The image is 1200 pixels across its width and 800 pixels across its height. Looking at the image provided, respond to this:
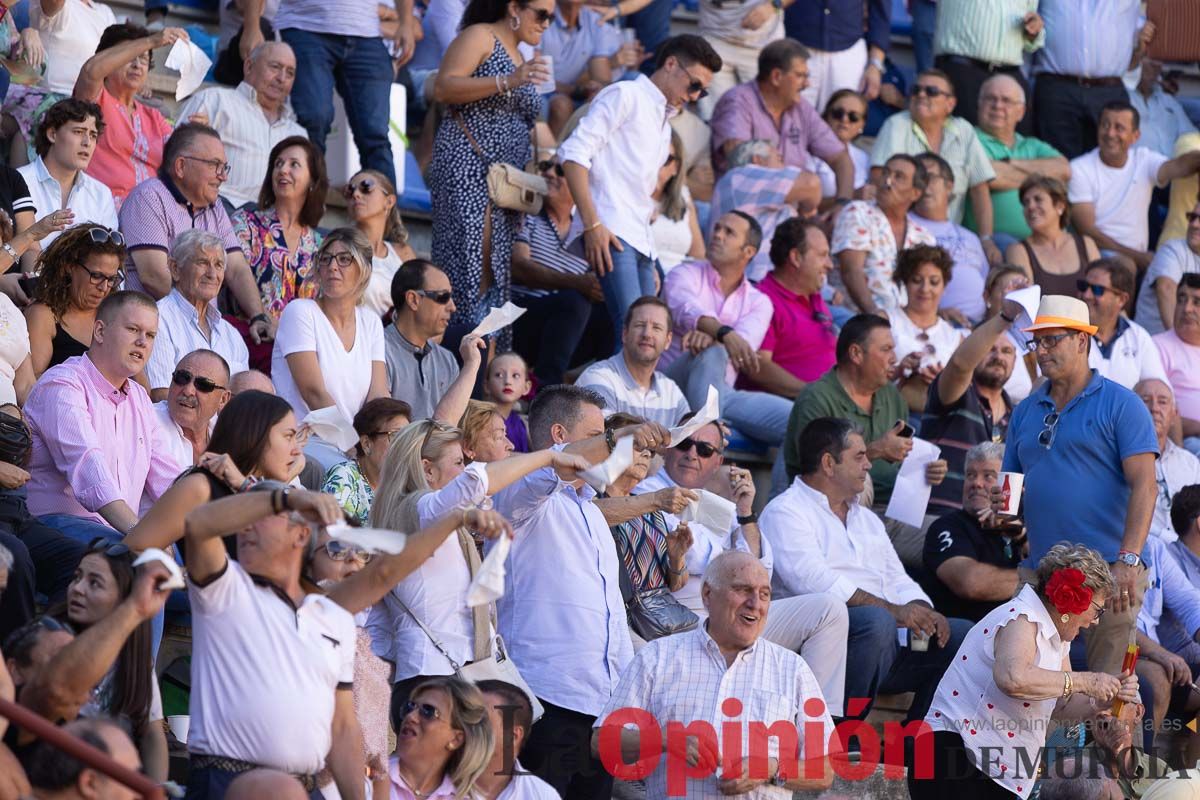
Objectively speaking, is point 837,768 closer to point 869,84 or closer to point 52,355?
point 52,355

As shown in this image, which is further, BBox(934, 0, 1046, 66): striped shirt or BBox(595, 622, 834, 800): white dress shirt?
BBox(934, 0, 1046, 66): striped shirt

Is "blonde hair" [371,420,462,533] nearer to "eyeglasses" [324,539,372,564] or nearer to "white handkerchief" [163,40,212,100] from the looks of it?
"eyeglasses" [324,539,372,564]

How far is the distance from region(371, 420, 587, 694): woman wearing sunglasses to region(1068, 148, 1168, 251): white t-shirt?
6549mm

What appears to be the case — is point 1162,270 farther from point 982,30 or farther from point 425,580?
point 425,580

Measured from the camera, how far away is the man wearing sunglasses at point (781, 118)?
1041 cm

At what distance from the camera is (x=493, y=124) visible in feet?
28.3

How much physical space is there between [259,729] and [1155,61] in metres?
9.65

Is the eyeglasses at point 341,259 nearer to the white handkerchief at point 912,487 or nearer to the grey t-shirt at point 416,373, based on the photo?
the grey t-shirt at point 416,373

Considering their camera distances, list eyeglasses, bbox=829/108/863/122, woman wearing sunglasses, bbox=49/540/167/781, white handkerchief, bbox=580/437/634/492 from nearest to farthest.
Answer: woman wearing sunglasses, bbox=49/540/167/781, white handkerchief, bbox=580/437/634/492, eyeglasses, bbox=829/108/863/122

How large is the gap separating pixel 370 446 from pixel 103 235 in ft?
3.71

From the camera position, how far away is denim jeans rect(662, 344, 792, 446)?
8539mm

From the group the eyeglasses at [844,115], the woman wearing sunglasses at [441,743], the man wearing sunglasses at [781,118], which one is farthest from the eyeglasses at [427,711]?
the eyeglasses at [844,115]

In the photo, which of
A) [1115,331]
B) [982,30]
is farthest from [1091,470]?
[982,30]

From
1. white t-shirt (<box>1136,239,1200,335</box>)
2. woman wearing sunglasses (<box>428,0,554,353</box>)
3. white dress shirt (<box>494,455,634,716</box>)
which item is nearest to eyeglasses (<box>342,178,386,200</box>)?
woman wearing sunglasses (<box>428,0,554,353</box>)
